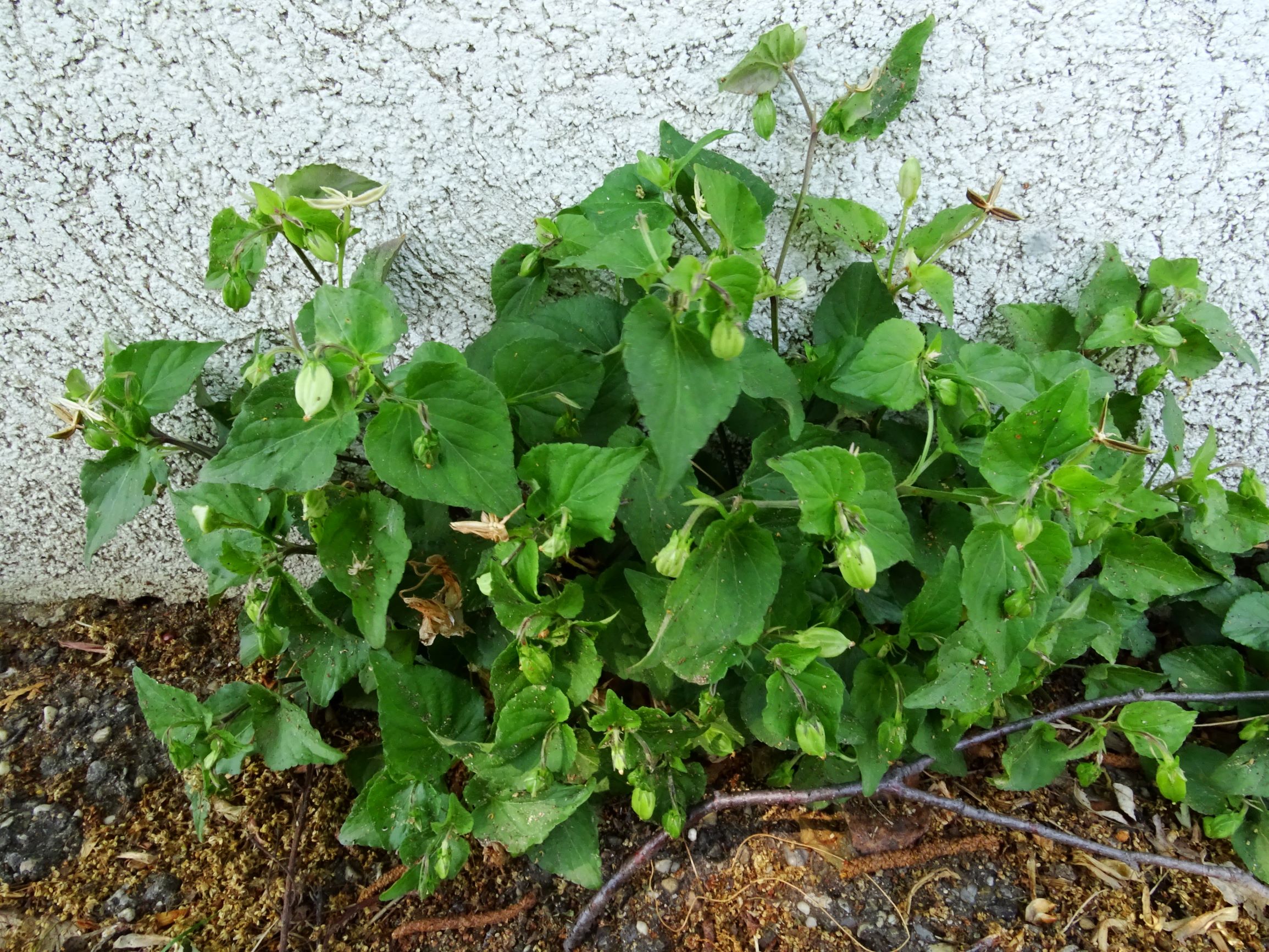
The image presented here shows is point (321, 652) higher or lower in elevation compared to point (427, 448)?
lower

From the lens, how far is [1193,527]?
118cm

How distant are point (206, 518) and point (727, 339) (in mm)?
668

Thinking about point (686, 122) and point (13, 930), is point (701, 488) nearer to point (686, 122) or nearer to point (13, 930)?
point (686, 122)

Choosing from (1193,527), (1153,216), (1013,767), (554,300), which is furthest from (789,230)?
(1013,767)

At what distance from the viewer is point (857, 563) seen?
808 mm

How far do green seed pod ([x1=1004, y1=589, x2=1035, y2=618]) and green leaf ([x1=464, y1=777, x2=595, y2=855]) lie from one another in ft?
1.91

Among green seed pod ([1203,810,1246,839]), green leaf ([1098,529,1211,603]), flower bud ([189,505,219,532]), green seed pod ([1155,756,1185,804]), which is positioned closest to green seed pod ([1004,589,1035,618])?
green leaf ([1098,529,1211,603])

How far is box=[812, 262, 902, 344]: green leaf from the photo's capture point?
1163mm

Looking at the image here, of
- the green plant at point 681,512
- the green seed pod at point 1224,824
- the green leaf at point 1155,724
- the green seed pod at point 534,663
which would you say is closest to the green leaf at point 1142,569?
A: the green plant at point 681,512

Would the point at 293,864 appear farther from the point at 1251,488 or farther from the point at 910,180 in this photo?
the point at 1251,488

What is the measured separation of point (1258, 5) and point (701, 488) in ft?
3.12

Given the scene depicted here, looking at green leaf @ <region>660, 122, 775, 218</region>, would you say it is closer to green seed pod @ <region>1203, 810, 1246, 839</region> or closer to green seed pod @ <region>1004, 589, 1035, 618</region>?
green seed pod @ <region>1004, 589, 1035, 618</region>

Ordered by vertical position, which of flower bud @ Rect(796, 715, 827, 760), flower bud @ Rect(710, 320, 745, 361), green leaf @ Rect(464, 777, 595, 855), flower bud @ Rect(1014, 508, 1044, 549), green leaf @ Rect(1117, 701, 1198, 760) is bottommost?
green leaf @ Rect(464, 777, 595, 855)

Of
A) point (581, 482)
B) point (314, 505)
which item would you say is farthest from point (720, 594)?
point (314, 505)
